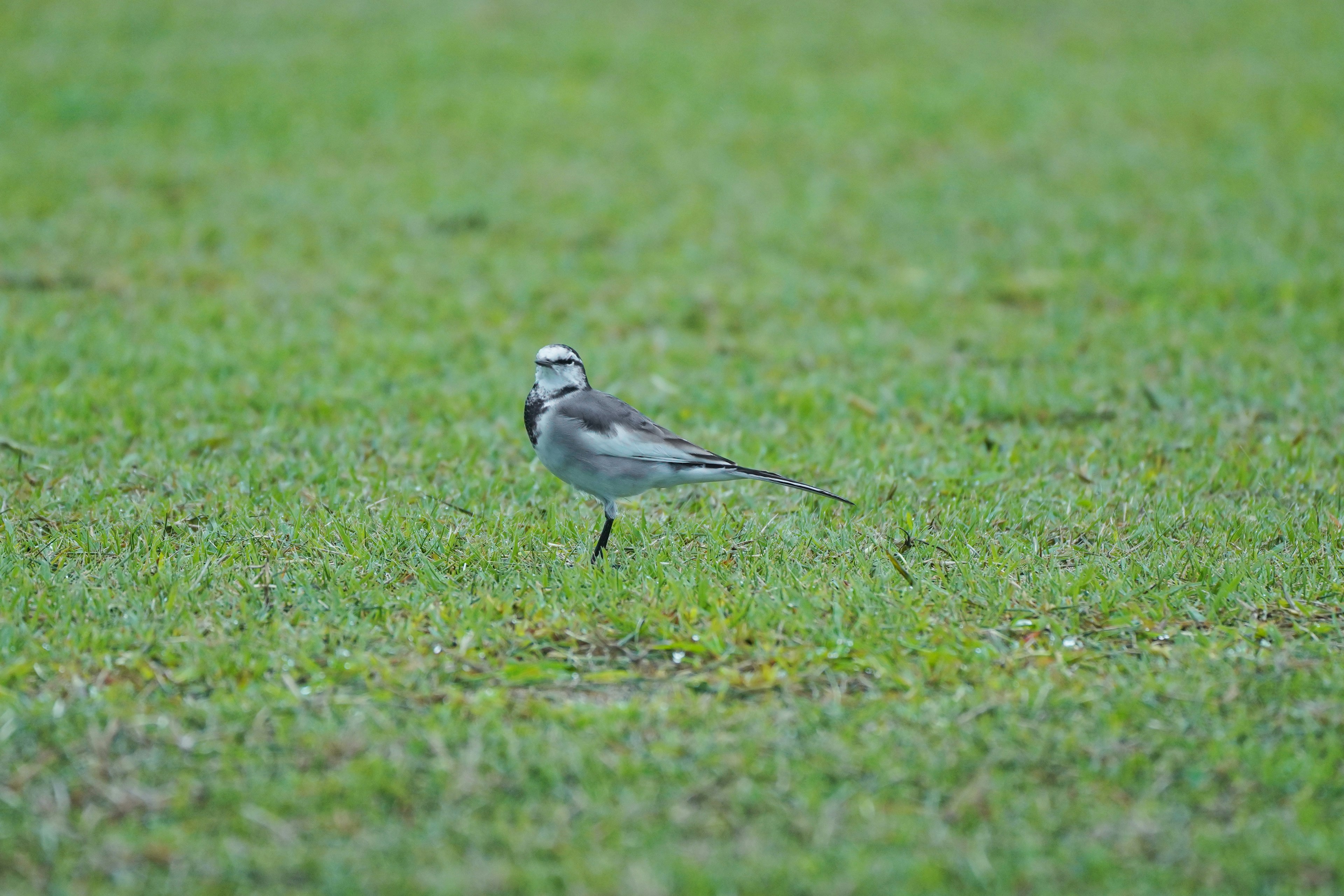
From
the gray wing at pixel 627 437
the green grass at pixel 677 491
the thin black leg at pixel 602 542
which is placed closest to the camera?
the green grass at pixel 677 491

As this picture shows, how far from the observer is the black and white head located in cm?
490

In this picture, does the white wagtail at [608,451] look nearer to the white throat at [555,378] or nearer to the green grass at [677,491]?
the white throat at [555,378]

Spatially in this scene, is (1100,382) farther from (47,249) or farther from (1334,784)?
(47,249)

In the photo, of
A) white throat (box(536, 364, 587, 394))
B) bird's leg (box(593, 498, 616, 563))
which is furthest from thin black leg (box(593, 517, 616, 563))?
white throat (box(536, 364, 587, 394))

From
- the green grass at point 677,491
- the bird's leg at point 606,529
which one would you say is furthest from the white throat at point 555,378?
the green grass at point 677,491

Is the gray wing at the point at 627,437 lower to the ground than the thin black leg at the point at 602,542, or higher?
higher

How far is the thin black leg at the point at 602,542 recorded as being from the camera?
4.84m

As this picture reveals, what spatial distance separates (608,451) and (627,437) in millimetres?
82

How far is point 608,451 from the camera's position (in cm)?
468

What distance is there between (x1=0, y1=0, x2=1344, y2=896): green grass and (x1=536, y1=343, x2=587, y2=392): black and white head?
1.93 ft

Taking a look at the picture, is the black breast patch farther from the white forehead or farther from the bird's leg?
the bird's leg

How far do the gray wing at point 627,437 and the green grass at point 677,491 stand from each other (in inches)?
15.2

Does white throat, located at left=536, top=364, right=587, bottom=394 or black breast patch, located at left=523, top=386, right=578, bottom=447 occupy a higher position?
white throat, located at left=536, top=364, right=587, bottom=394

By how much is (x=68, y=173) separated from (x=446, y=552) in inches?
286
